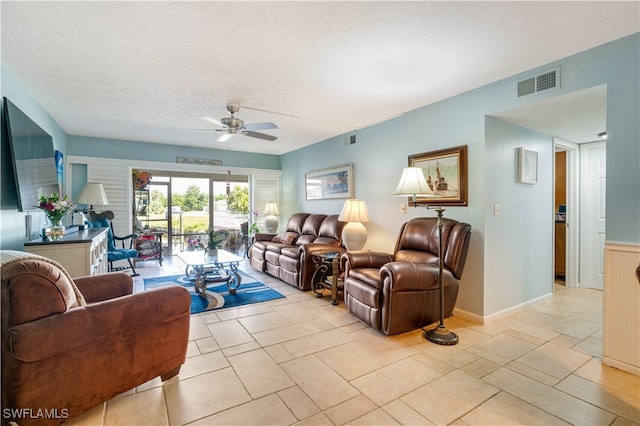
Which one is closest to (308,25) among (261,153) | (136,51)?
(136,51)

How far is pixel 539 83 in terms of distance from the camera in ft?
8.72

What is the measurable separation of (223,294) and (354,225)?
205cm

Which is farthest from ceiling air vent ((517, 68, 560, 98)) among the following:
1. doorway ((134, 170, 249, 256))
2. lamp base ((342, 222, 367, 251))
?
doorway ((134, 170, 249, 256))

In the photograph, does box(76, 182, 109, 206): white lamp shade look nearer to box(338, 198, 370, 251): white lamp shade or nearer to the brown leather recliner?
box(338, 198, 370, 251): white lamp shade

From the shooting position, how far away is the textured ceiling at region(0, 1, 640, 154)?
6.25 feet

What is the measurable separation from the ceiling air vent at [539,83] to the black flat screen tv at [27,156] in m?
4.58

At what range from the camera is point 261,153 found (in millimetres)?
7102

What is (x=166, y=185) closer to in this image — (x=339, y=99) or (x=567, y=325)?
(x=339, y=99)

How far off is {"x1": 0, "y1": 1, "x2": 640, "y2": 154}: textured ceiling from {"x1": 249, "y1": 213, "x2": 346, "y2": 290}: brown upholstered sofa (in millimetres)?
1939

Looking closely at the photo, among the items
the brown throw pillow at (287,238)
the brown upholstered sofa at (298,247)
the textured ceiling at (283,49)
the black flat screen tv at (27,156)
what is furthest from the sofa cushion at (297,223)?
the black flat screen tv at (27,156)

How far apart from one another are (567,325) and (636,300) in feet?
3.47

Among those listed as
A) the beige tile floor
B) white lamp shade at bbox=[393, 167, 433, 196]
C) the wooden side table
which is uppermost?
white lamp shade at bbox=[393, 167, 433, 196]

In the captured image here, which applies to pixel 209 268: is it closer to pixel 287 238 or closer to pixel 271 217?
pixel 287 238

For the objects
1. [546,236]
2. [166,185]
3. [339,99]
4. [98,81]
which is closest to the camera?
[98,81]
